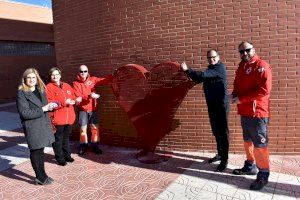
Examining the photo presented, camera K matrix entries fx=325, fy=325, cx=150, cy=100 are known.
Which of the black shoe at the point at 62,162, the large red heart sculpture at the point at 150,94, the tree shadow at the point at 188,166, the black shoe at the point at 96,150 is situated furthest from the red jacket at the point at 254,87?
the black shoe at the point at 62,162

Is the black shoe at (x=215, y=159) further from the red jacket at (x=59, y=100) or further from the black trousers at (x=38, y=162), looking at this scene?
the black trousers at (x=38, y=162)

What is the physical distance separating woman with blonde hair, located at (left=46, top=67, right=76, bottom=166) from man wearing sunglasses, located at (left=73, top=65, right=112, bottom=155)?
10.9 inches

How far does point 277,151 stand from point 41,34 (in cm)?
1646

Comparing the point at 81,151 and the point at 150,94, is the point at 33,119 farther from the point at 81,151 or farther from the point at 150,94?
the point at 150,94

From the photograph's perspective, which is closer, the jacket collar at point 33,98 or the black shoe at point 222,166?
the jacket collar at point 33,98

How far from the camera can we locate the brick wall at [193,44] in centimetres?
543

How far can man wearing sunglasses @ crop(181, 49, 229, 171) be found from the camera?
16.3 ft

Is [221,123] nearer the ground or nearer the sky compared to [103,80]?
nearer the ground

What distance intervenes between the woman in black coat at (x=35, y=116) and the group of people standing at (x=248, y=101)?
239cm

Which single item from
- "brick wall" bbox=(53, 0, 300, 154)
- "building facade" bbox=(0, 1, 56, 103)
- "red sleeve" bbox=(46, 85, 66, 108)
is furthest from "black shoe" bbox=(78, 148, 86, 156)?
"building facade" bbox=(0, 1, 56, 103)

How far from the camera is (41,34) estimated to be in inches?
747

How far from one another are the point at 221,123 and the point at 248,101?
2.50ft

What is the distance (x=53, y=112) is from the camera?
18.8 ft

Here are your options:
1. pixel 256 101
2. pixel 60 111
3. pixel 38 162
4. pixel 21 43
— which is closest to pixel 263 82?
pixel 256 101
